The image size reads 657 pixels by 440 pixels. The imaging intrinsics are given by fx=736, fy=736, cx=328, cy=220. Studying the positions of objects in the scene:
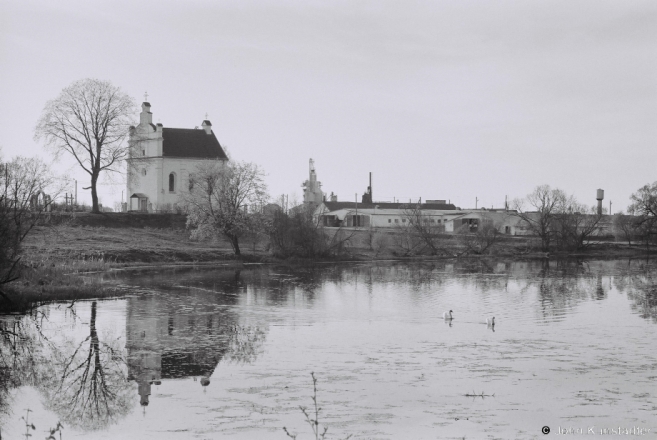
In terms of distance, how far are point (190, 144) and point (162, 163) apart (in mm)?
3862

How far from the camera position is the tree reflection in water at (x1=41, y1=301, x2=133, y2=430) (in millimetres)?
13953

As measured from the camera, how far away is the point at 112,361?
18.2m

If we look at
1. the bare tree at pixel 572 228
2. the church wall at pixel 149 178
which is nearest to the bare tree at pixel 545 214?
the bare tree at pixel 572 228

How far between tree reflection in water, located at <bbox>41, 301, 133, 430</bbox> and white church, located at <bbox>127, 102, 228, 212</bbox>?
51355 mm

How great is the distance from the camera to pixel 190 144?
7381 cm

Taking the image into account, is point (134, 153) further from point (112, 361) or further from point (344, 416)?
point (344, 416)

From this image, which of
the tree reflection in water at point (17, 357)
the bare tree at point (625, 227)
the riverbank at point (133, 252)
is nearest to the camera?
→ the tree reflection in water at point (17, 357)

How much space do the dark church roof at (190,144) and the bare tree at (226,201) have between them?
15.0m

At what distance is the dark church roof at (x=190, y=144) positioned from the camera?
7250 centimetres

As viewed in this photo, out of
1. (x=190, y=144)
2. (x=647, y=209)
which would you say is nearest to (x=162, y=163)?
(x=190, y=144)

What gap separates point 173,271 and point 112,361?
94.1 feet

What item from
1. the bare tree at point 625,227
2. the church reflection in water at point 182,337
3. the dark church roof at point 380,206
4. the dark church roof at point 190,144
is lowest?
the church reflection in water at point 182,337


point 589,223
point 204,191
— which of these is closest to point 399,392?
point 204,191

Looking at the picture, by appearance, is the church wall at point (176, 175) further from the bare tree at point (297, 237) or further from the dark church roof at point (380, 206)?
the dark church roof at point (380, 206)
